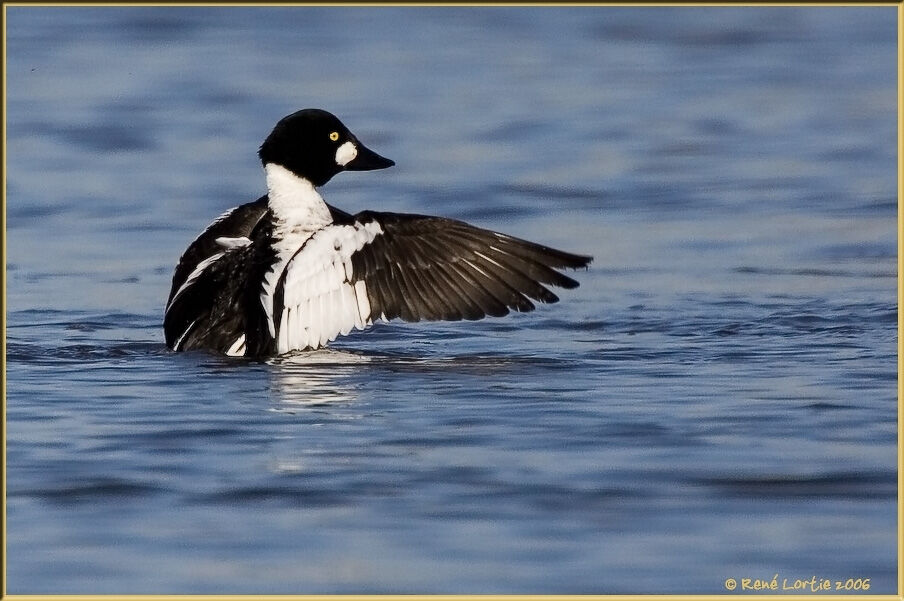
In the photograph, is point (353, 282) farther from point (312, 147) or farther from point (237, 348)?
point (312, 147)

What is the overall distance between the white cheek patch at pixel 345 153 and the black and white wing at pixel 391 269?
1.14 m

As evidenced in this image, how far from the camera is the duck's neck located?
8062 millimetres

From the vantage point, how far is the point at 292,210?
8.10m

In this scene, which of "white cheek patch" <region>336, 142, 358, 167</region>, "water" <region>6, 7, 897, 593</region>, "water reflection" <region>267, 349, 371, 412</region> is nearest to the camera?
"water" <region>6, 7, 897, 593</region>

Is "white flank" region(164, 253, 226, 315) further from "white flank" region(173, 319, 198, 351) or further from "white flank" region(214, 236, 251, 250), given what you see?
"white flank" region(173, 319, 198, 351)

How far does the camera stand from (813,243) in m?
10.7

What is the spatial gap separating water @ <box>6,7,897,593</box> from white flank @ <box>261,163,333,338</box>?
0.56 meters

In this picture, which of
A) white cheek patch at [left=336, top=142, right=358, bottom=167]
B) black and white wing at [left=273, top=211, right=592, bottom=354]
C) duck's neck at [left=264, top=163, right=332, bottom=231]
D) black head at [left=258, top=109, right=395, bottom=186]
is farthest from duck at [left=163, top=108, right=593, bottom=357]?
white cheek patch at [left=336, top=142, right=358, bottom=167]

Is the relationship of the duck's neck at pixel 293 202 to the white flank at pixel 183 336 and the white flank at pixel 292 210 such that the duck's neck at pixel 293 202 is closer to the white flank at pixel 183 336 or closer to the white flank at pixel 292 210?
the white flank at pixel 292 210

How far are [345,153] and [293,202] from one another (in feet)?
1.74

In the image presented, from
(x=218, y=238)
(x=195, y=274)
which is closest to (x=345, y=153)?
(x=218, y=238)

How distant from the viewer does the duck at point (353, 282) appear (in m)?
7.27

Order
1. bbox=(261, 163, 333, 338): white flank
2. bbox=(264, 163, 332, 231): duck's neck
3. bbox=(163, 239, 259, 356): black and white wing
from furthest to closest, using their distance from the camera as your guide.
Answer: bbox=(264, 163, 332, 231): duck's neck
bbox=(261, 163, 333, 338): white flank
bbox=(163, 239, 259, 356): black and white wing

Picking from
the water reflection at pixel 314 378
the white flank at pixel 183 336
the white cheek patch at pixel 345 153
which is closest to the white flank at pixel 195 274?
the white flank at pixel 183 336
